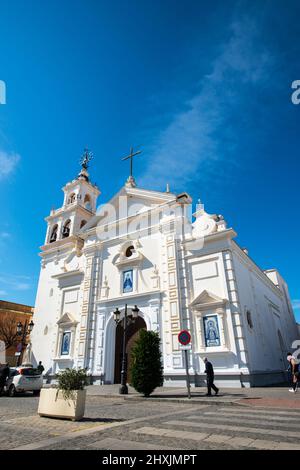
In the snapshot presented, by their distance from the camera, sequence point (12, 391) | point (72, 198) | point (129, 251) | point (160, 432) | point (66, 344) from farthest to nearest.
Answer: point (72, 198)
point (129, 251)
point (66, 344)
point (12, 391)
point (160, 432)

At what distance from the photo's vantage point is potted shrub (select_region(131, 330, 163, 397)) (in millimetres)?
11586

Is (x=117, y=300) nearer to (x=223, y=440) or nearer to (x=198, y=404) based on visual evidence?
(x=198, y=404)

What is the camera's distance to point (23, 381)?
13.1m

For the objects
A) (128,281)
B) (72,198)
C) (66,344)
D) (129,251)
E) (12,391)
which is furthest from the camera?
(72,198)

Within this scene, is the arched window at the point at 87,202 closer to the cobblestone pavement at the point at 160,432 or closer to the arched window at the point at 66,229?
the arched window at the point at 66,229

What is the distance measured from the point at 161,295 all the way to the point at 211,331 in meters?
3.75

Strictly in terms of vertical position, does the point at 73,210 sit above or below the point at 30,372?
above

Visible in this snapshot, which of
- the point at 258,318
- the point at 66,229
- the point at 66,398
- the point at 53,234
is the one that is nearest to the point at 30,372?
the point at 66,398

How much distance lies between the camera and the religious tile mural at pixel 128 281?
19545mm

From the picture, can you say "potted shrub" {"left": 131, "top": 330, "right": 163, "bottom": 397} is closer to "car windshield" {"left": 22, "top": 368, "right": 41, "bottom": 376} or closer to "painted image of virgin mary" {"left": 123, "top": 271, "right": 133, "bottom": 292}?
"car windshield" {"left": 22, "top": 368, "right": 41, "bottom": 376}

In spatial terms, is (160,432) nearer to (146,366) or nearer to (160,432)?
(160,432)

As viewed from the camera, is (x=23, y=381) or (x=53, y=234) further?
(x=53, y=234)

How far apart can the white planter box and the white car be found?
731 centimetres

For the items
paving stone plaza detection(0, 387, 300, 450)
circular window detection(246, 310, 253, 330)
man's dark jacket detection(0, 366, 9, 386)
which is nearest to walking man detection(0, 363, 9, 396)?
man's dark jacket detection(0, 366, 9, 386)
